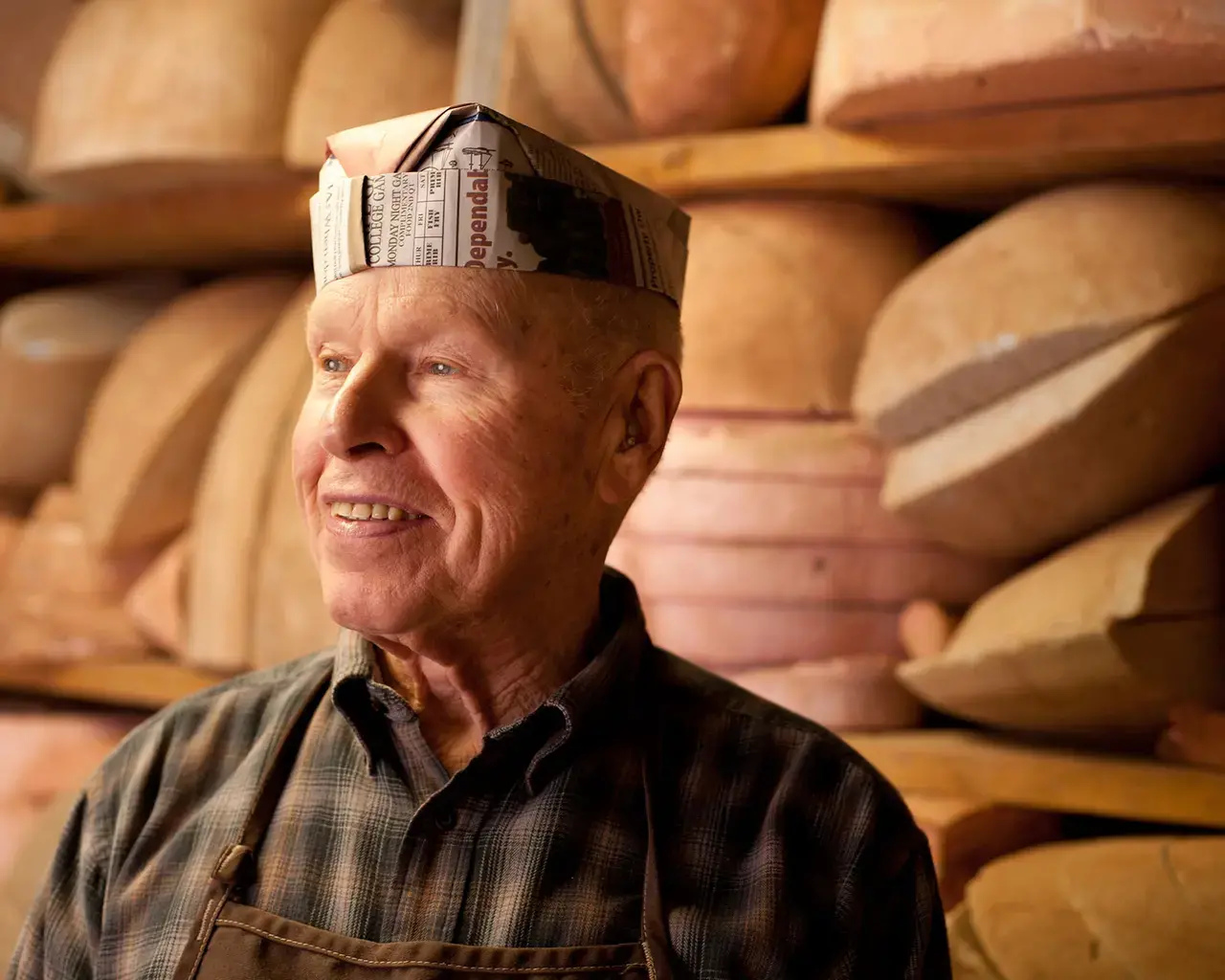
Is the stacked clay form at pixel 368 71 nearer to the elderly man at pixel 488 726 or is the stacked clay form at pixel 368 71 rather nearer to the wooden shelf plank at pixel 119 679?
the wooden shelf plank at pixel 119 679

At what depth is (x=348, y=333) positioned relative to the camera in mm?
912

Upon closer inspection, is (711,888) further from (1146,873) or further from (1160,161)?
(1160,161)

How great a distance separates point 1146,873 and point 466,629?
76 cm

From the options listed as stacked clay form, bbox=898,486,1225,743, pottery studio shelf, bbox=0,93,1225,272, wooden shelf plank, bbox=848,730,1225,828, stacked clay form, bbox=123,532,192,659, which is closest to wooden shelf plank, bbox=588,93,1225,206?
pottery studio shelf, bbox=0,93,1225,272

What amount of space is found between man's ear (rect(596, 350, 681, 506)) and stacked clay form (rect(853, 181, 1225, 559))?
0.48 metres

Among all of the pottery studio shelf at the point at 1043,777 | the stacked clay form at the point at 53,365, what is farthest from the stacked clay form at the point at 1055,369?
the stacked clay form at the point at 53,365

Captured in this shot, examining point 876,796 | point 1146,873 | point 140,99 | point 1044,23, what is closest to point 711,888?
point 876,796

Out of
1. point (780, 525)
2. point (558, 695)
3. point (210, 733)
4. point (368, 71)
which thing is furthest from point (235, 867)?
point (368, 71)

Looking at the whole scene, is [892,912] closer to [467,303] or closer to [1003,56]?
[467,303]

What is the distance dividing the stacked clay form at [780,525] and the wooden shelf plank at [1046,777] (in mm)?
65

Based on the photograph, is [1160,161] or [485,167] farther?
[1160,161]

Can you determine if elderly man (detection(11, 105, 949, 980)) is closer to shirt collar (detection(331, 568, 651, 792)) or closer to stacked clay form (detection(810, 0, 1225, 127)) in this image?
shirt collar (detection(331, 568, 651, 792))

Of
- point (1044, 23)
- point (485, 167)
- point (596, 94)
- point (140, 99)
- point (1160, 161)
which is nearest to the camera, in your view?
point (485, 167)

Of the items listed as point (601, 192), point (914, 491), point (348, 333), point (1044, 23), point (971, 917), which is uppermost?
point (1044, 23)
